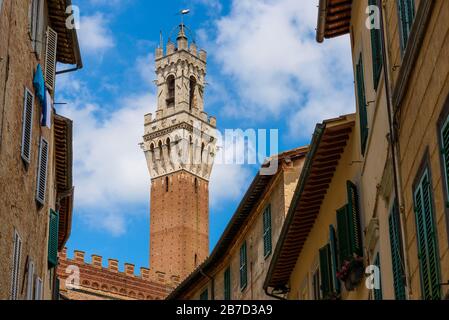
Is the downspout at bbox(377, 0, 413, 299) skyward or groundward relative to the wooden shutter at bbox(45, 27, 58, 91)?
groundward

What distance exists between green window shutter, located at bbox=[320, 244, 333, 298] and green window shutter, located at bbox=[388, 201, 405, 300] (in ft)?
18.4

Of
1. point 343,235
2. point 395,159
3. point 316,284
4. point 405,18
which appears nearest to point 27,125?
point 343,235

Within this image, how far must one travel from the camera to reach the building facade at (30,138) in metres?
14.7

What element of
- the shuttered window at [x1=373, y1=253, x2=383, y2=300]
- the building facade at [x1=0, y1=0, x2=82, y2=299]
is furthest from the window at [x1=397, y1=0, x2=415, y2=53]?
the building facade at [x1=0, y1=0, x2=82, y2=299]

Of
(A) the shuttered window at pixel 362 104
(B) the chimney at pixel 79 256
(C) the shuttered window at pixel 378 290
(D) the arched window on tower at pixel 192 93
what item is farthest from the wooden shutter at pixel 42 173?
(D) the arched window on tower at pixel 192 93

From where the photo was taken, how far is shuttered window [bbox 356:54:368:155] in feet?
46.6

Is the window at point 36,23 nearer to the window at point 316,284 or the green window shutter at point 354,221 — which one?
the green window shutter at point 354,221

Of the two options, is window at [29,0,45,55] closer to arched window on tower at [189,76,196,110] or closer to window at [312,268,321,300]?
window at [312,268,321,300]

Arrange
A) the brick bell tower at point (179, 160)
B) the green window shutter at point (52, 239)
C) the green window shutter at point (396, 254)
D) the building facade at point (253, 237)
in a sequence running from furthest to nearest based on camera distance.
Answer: the brick bell tower at point (179, 160) → the building facade at point (253, 237) → the green window shutter at point (52, 239) → the green window shutter at point (396, 254)

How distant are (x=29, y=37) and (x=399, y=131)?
795 cm

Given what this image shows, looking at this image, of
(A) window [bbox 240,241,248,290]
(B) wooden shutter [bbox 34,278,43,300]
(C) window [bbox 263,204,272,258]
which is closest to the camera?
(B) wooden shutter [bbox 34,278,43,300]

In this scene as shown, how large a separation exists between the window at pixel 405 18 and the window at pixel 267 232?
16.4 metres

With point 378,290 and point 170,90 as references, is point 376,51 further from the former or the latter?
point 170,90
